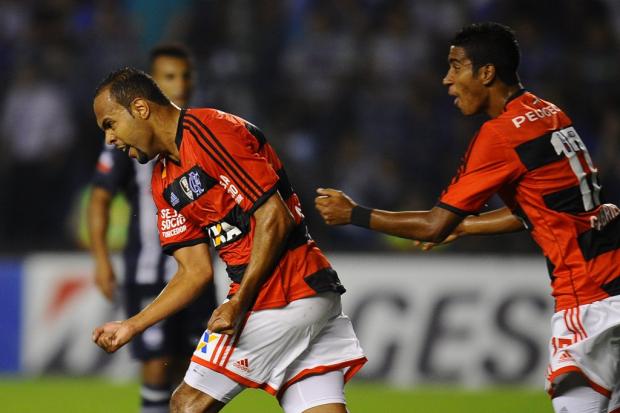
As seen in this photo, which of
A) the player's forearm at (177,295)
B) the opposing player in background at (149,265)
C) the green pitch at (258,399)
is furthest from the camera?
the green pitch at (258,399)

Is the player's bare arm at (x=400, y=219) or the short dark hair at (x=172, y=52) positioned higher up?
the short dark hair at (x=172, y=52)

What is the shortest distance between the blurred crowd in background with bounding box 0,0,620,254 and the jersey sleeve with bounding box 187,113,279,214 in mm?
5944

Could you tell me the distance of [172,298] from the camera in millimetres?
4598

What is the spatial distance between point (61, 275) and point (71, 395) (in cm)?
123

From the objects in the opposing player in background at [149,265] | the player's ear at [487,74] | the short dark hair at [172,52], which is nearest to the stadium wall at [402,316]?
the opposing player in background at [149,265]

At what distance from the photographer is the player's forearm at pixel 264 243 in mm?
4293

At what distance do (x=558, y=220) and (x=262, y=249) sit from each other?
1181 millimetres

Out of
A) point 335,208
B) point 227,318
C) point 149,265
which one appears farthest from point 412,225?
point 149,265

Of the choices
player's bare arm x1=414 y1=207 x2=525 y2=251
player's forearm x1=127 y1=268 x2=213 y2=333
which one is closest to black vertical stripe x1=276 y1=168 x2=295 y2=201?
player's forearm x1=127 y1=268 x2=213 y2=333

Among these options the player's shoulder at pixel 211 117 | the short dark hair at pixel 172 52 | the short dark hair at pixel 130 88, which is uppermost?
the short dark hair at pixel 130 88

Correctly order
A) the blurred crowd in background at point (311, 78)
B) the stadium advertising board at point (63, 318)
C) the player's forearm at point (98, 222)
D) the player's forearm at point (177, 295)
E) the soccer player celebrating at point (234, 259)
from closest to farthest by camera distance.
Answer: the soccer player celebrating at point (234, 259) → the player's forearm at point (177, 295) → the player's forearm at point (98, 222) → the stadium advertising board at point (63, 318) → the blurred crowd in background at point (311, 78)

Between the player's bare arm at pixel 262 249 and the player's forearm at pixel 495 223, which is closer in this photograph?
the player's bare arm at pixel 262 249

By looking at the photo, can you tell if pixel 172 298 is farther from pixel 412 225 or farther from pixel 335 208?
pixel 412 225

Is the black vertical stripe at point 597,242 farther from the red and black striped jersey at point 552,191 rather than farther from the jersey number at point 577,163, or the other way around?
the jersey number at point 577,163
